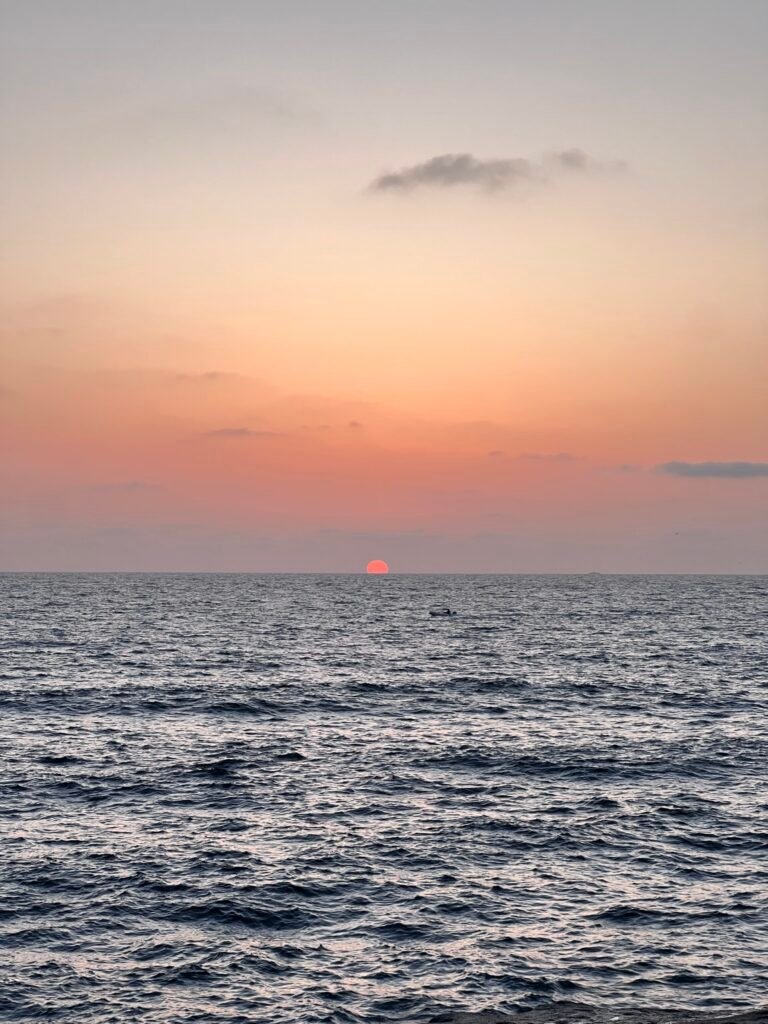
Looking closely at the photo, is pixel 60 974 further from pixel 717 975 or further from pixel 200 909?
pixel 717 975

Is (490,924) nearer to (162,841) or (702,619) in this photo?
(162,841)

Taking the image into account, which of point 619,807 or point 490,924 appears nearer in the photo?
point 490,924

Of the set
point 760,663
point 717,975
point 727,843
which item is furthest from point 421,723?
point 760,663

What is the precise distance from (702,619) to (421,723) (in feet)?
395

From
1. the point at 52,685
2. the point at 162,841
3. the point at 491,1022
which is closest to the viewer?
the point at 491,1022

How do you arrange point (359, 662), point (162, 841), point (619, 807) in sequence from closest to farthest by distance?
1. point (162, 841)
2. point (619, 807)
3. point (359, 662)

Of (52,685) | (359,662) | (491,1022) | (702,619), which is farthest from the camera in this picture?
(702,619)

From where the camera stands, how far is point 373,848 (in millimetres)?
34562

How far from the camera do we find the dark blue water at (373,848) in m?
24.4

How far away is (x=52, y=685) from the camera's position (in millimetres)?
72188

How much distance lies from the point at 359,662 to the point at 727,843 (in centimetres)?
5990

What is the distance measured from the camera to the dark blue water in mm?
24359

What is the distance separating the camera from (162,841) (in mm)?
34969

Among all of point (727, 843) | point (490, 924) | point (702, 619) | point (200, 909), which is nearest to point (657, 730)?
point (727, 843)
